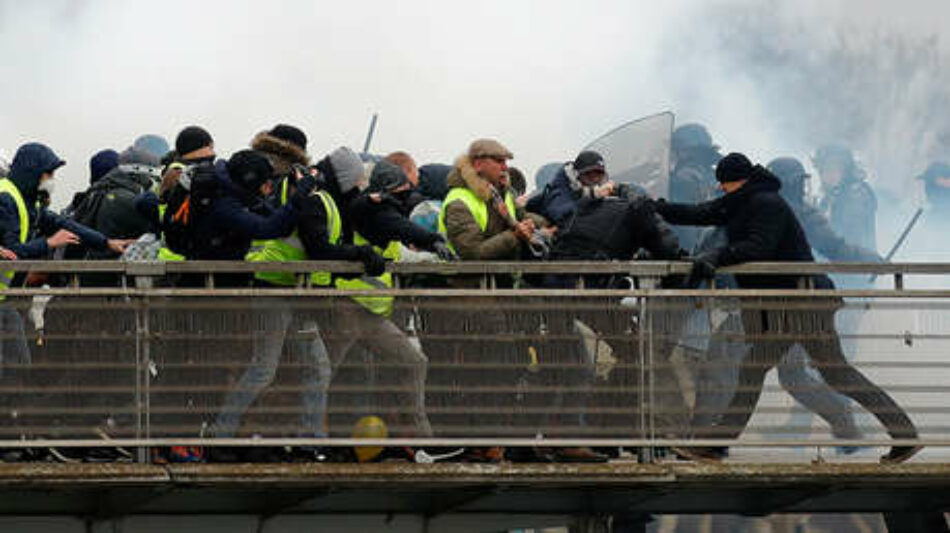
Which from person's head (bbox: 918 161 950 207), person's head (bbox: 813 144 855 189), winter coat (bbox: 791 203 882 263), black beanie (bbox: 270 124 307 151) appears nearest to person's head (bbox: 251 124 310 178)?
black beanie (bbox: 270 124 307 151)

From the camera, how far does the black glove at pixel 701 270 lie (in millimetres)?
15969

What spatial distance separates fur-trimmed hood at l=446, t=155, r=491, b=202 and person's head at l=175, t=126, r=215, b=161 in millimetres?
1494

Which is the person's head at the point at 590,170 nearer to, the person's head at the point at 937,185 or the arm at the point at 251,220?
the arm at the point at 251,220

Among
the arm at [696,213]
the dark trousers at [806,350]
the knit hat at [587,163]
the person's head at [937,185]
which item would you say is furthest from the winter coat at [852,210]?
the dark trousers at [806,350]

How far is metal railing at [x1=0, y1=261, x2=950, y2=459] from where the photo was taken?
49.8 feet

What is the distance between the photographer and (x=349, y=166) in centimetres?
1569

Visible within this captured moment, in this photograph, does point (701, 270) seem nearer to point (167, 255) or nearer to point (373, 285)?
point (373, 285)

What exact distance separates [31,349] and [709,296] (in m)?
4.03

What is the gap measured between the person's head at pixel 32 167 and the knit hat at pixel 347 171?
166cm

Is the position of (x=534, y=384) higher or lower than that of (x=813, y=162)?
lower

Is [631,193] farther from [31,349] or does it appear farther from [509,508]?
[31,349]

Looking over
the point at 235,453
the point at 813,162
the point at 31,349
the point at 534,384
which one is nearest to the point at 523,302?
the point at 534,384

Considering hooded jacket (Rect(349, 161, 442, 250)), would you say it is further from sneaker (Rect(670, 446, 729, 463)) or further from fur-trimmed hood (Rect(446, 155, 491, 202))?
sneaker (Rect(670, 446, 729, 463))

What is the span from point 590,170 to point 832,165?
1975cm
